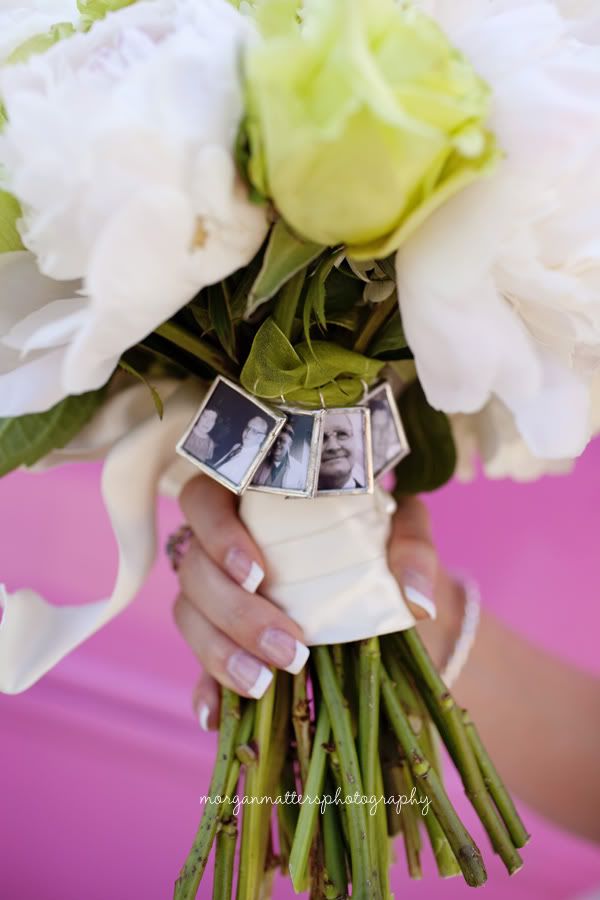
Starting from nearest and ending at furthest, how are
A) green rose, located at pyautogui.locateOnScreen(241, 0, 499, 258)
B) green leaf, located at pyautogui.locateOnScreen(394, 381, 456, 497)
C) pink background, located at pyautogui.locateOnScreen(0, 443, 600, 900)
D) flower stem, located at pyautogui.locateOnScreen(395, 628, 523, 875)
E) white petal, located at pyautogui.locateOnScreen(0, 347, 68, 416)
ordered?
green rose, located at pyautogui.locateOnScreen(241, 0, 499, 258) → white petal, located at pyautogui.locateOnScreen(0, 347, 68, 416) → flower stem, located at pyautogui.locateOnScreen(395, 628, 523, 875) → green leaf, located at pyautogui.locateOnScreen(394, 381, 456, 497) → pink background, located at pyautogui.locateOnScreen(0, 443, 600, 900)

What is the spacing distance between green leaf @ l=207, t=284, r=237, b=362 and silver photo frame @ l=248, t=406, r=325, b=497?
57 mm

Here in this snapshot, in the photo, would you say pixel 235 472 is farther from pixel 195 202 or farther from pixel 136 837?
pixel 136 837

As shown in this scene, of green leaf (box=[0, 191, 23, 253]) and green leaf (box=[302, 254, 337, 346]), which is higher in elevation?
green leaf (box=[0, 191, 23, 253])

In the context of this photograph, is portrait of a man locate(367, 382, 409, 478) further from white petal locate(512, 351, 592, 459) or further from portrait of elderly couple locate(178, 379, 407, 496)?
white petal locate(512, 351, 592, 459)

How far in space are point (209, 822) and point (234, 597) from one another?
0.14 metres

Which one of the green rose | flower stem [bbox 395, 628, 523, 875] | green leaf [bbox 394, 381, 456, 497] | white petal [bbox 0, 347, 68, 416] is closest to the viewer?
the green rose

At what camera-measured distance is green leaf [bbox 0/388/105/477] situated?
503 millimetres

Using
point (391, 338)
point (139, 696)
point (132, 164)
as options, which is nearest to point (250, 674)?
point (391, 338)

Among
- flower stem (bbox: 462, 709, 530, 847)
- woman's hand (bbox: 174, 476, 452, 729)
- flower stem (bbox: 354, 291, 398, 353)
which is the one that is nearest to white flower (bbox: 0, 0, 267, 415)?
flower stem (bbox: 354, 291, 398, 353)

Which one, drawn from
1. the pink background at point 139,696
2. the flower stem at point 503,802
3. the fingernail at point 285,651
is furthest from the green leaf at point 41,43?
the pink background at point 139,696

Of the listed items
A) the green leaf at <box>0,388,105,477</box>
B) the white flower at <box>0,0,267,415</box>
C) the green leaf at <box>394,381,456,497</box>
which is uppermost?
the white flower at <box>0,0,267,415</box>

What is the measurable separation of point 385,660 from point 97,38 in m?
0.41

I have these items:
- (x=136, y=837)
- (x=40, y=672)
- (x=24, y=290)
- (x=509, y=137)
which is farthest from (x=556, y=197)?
(x=136, y=837)

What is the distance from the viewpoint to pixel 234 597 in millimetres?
542
